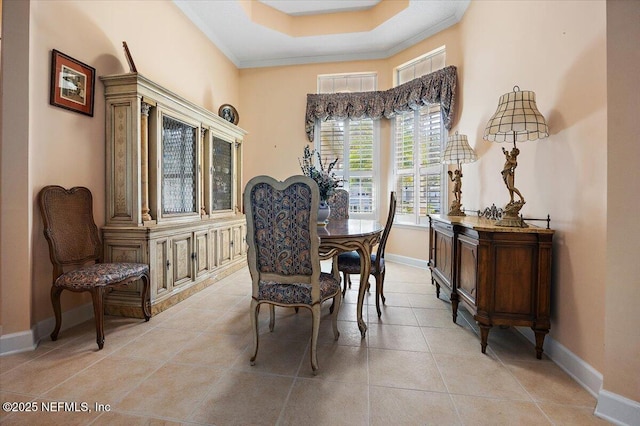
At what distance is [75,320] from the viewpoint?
7.19 feet

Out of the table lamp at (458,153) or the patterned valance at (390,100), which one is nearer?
the table lamp at (458,153)

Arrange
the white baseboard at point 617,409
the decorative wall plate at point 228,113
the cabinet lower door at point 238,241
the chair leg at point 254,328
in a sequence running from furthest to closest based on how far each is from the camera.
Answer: the decorative wall plate at point 228,113 < the cabinet lower door at point 238,241 < the chair leg at point 254,328 < the white baseboard at point 617,409

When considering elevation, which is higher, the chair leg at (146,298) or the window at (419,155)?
the window at (419,155)

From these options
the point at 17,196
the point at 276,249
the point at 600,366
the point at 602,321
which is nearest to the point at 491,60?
the point at 602,321

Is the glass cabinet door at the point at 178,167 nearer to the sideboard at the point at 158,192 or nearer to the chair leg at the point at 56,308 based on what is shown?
the sideboard at the point at 158,192

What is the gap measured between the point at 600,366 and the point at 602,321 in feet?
0.76

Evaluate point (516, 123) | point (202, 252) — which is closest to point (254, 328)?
point (202, 252)

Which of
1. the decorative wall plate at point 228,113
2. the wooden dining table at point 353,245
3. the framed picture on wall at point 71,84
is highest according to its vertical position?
the decorative wall plate at point 228,113

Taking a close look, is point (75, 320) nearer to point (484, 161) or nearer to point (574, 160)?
point (574, 160)

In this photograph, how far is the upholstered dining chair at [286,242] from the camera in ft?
Answer: 5.14

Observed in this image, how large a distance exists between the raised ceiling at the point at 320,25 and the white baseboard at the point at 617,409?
3.91m

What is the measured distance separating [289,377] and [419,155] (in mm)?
3575

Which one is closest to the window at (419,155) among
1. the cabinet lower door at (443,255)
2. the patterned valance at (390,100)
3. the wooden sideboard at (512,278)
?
the patterned valance at (390,100)

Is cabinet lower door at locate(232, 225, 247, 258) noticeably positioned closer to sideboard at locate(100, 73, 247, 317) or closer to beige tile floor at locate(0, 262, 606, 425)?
sideboard at locate(100, 73, 247, 317)
